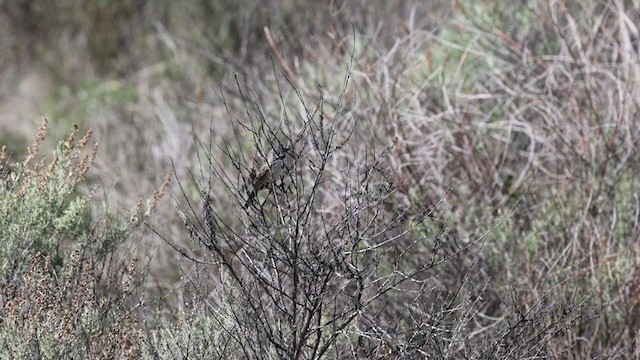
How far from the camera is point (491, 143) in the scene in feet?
27.7

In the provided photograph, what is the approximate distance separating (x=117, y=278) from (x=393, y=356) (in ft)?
3.93

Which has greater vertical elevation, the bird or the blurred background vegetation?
the blurred background vegetation

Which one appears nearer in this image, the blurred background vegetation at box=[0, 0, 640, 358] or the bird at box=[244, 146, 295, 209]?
the bird at box=[244, 146, 295, 209]

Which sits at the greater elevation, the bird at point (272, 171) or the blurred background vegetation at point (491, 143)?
the blurred background vegetation at point (491, 143)

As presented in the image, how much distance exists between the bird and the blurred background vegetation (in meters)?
0.39

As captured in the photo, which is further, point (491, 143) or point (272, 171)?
point (491, 143)

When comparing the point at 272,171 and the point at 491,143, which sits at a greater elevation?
the point at 491,143

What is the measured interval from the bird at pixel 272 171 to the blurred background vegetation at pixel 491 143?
15.2 inches

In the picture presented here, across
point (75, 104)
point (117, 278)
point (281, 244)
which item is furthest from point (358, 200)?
point (75, 104)

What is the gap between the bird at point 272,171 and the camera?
4891 millimetres

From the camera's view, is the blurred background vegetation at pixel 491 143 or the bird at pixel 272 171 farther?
the blurred background vegetation at pixel 491 143

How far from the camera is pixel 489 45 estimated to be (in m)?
9.20

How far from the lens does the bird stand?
193 inches

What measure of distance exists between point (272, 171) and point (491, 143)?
3.73 metres
